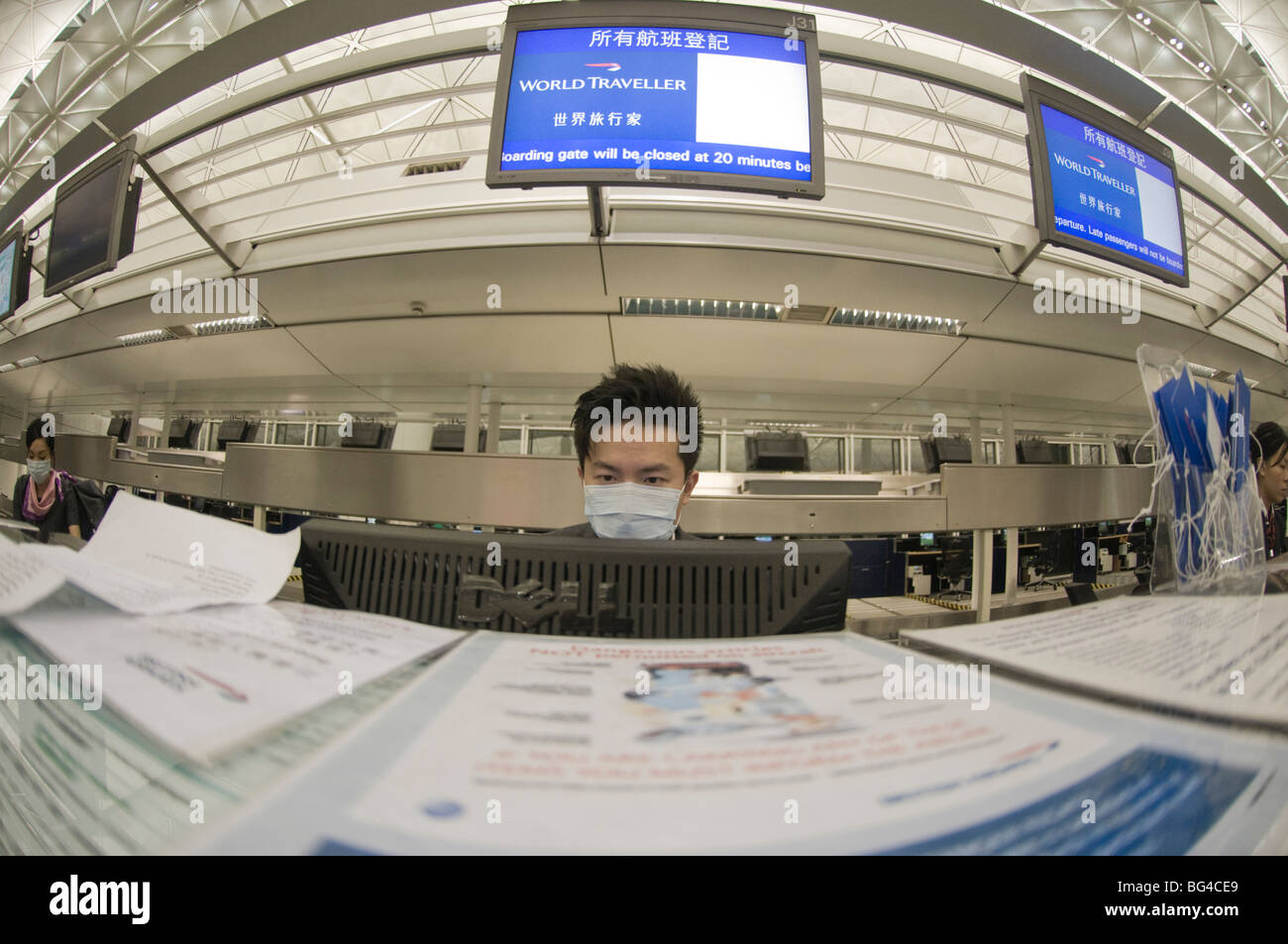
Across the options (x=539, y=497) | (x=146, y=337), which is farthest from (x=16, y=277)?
(x=539, y=497)

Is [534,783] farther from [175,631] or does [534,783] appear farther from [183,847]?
[175,631]

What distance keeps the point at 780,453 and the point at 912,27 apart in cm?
216

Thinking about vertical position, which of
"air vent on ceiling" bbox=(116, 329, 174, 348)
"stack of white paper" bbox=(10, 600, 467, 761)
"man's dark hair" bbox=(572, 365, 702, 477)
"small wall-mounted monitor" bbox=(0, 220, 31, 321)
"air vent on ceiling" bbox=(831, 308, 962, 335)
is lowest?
"stack of white paper" bbox=(10, 600, 467, 761)

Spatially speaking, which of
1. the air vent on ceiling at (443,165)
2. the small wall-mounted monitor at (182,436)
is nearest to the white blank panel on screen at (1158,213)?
the air vent on ceiling at (443,165)

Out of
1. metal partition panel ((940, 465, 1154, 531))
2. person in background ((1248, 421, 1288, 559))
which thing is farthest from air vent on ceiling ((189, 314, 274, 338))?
person in background ((1248, 421, 1288, 559))

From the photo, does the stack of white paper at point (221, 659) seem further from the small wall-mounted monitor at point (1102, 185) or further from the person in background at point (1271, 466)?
the small wall-mounted monitor at point (1102, 185)

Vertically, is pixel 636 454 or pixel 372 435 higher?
pixel 372 435

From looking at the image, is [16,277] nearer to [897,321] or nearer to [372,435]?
[372,435]

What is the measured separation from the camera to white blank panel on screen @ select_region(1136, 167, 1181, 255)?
1.56 metres

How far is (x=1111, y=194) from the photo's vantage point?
1.49 meters

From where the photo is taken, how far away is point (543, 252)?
1.67 metres

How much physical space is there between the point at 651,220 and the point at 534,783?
6.24ft

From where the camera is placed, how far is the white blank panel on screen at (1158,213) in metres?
1.56

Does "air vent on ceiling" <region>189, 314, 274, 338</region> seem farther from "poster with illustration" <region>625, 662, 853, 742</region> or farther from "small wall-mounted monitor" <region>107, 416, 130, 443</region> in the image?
"small wall-mounted monitor" <region>107, 416, 130, 443</region>
